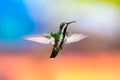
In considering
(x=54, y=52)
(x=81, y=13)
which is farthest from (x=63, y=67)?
(x=81, y=13)

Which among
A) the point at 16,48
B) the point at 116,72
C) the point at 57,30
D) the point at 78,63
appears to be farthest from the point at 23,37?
the point at 116,72

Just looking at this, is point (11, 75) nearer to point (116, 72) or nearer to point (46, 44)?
point (46, 44)

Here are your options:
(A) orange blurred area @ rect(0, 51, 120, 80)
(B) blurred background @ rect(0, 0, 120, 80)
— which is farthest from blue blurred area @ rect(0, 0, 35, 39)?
(A) orange blurred area @ rect(0, 51, 120, 80)

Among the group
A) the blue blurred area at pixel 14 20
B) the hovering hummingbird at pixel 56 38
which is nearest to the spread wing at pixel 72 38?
the hovering hummingbird at pixel 56 38

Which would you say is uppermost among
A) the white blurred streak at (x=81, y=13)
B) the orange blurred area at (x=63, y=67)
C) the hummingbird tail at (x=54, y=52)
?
the white blurred streak at (x=81, y=13)

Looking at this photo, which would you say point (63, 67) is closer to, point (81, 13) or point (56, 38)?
point (56, 38)

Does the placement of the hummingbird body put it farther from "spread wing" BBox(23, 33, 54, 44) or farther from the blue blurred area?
the blue blurred area

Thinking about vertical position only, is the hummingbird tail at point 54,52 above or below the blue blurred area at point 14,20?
below

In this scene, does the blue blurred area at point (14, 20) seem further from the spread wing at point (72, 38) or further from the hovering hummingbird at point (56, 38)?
the spread wing at point (72, 38)
